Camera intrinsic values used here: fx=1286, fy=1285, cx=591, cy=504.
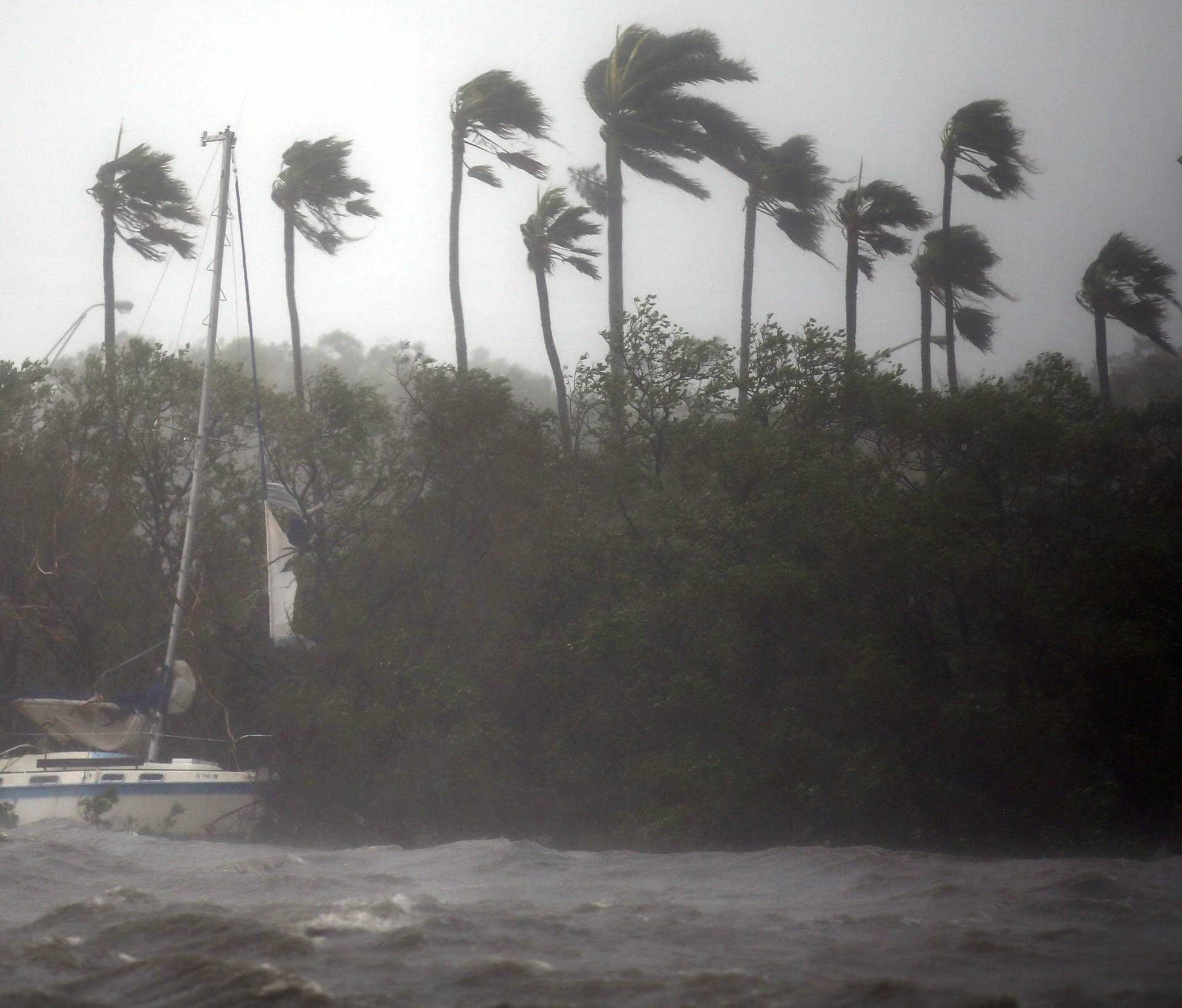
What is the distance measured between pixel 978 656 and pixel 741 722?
3573 mm

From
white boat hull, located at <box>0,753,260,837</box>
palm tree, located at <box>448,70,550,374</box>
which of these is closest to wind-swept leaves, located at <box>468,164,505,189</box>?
palm tree, located at <box>448,70,550,374</box>

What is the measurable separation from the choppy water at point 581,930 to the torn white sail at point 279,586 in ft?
13.6

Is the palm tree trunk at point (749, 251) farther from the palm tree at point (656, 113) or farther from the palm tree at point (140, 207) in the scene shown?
the palm tree at point (140, 207)

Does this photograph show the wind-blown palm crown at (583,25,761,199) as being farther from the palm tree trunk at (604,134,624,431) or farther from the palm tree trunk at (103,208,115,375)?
the palm tree trunk at (103,208,115,375)

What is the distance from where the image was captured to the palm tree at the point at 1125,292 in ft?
94.3

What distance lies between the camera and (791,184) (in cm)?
2944

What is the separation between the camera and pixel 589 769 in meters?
19.9

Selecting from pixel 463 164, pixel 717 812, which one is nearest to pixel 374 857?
pixel 717 812

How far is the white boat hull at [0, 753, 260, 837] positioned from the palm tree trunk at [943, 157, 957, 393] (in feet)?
59.8

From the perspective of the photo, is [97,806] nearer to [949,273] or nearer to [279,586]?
[279,586]

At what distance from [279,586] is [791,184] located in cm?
1591

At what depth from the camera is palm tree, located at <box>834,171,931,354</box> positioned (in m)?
28.6

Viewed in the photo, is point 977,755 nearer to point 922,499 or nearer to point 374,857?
point 922,499

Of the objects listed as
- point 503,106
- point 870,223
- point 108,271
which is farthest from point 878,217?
point 108,271
